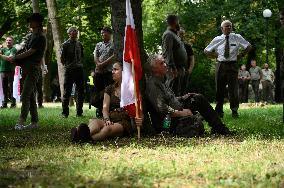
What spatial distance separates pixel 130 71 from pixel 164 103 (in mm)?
736

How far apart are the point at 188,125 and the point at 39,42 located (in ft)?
12.2

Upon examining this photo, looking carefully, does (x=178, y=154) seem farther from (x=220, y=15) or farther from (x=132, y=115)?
(x=220, y=15)

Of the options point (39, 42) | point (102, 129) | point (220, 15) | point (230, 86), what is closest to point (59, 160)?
point (102, 129)

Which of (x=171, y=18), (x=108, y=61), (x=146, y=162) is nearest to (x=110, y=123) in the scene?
(x=146, y=162)

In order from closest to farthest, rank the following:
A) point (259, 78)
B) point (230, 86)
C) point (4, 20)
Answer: point (230, 86) < point (259, 78) < point (4, 20)

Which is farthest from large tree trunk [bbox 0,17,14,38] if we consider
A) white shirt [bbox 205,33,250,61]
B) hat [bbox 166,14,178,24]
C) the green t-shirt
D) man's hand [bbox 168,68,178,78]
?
hat [bbox 166,14,178,24]

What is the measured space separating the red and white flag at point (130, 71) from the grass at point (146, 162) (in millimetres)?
547

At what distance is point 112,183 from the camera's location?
203 inches

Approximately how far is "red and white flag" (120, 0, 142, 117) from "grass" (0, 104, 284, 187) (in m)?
0.55

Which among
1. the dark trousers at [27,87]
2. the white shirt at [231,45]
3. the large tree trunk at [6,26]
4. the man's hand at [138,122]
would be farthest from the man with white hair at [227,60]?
the large tree trunk at [6,26]

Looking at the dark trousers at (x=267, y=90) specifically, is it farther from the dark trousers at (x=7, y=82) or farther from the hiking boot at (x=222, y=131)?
the hiking boot at (x=222, y=131)

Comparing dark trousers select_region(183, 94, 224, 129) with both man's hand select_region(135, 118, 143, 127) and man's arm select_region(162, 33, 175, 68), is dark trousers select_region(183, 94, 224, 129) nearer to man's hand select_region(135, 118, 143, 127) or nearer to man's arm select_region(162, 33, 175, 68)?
man's hand select_region(135, 118, 143, 127)

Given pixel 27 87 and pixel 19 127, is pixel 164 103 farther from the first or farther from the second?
pixel 19 127

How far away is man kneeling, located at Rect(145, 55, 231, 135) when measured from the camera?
360 inches
